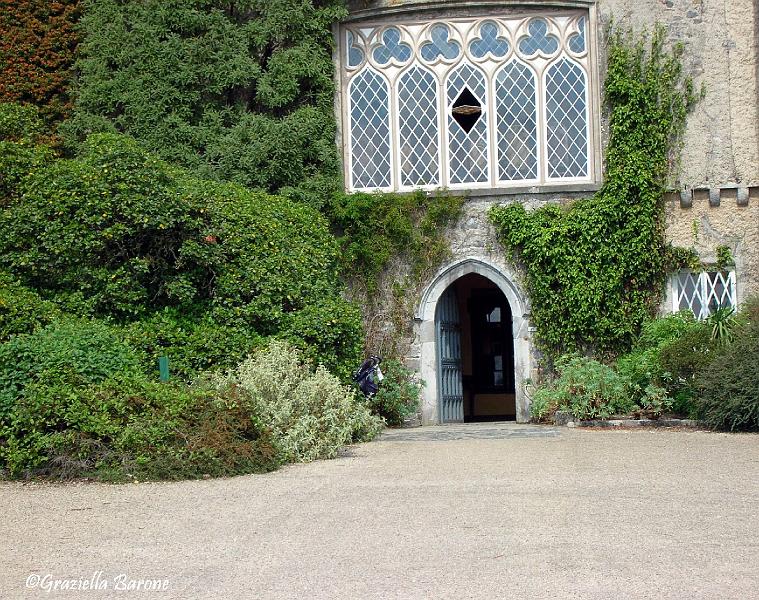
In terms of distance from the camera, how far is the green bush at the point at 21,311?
10352 millimetres

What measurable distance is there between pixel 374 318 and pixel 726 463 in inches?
271

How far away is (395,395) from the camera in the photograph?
1434 cm

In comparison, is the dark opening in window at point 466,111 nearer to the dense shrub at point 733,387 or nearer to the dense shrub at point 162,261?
the dense shrub at point 162,261

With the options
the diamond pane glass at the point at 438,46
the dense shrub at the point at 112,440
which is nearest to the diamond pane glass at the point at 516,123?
the diamond pane glass at the point at 438,46

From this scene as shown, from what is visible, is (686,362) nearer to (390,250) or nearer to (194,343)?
(390,250)

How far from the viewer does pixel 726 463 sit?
8.93m

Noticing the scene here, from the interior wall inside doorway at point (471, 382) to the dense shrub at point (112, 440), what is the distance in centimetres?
1011

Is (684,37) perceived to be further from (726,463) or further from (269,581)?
(269,581)

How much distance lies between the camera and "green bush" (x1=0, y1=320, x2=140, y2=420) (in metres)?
9.04

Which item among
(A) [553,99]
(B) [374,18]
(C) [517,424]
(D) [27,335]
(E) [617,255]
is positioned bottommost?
(C) [517,424]

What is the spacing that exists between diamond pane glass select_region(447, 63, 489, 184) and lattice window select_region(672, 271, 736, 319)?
317 centimetres

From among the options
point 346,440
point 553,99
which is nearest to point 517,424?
point 346,440

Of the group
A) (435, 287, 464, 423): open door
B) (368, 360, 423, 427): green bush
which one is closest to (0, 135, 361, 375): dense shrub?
(368, 360, 423, 427): green bush

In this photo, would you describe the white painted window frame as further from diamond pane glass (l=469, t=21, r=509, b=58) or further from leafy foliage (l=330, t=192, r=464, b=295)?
diamond pane glass (l=469, t=21, r=509, b=58)
